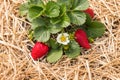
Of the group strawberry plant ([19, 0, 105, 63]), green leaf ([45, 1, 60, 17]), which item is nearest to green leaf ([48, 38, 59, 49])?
strawberry plant ([19, 0, 105, 63])

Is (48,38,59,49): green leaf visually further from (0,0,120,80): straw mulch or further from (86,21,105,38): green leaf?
(86,21,105,38): green leaf

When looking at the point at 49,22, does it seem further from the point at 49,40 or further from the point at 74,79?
the point at 74,79

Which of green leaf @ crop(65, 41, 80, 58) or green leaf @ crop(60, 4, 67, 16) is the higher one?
green leaf @ crop(60, 4, 67, 16)

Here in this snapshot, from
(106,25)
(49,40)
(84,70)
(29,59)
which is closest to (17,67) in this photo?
(29,59)

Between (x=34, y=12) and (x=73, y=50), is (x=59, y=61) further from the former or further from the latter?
(x=34, y=12)

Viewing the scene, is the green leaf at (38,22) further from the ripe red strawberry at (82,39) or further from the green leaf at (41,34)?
the ripe red strawberry at (82,39)

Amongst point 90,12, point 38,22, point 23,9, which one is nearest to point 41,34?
point 38,22

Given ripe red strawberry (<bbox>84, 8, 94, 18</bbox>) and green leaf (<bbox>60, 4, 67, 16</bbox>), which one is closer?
green leaf (<bbox>60, 4, 67, 16</bbox>)
